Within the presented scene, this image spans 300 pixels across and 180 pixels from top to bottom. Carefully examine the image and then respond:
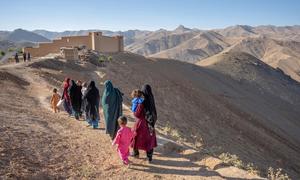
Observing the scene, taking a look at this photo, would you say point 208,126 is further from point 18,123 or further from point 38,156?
point 38,156

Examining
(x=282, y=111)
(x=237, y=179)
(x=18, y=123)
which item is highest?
(x=18, y=123)

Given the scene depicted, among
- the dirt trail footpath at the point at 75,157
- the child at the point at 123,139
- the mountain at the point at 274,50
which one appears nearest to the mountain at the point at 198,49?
the mountain at the point at 274,50

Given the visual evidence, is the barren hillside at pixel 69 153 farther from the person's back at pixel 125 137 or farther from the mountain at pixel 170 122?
the person's back at pixel 125 137

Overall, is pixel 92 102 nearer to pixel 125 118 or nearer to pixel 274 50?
pixel 125 118

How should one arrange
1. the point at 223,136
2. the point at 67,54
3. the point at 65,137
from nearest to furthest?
the point at 65,137 → the point at 223,136 → the point at 67,54

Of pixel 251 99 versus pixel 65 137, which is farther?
pixel 251 99

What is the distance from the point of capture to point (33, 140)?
805 cm

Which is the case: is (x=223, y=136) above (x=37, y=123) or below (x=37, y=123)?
below

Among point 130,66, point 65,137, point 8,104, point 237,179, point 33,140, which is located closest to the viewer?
point 237,179

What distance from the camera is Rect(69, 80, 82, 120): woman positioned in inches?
418

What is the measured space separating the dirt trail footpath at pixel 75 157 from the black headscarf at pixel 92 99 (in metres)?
0.43

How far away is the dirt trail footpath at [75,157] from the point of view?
21.9 feet

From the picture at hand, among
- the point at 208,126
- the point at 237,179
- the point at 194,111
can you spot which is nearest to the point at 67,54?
the point at 194,111

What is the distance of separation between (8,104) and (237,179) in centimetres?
762
